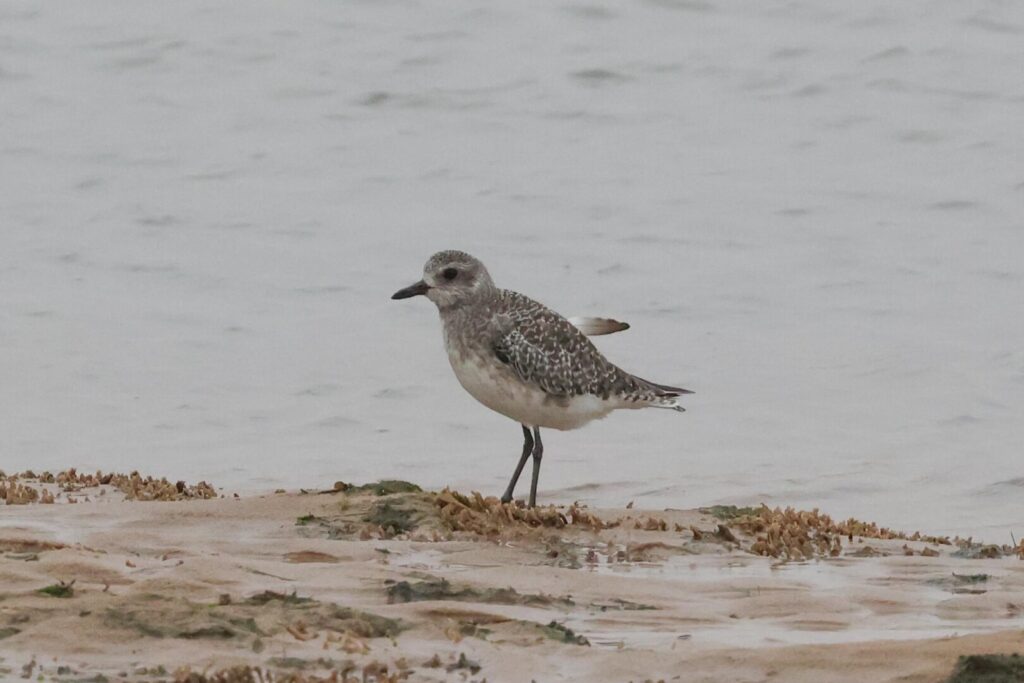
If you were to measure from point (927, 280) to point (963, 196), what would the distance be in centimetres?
230

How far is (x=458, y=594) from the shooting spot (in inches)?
270

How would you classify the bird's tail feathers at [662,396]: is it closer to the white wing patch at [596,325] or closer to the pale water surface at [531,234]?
the white wing patch at [596,325]

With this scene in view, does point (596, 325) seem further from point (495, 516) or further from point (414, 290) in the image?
point (495, 516)

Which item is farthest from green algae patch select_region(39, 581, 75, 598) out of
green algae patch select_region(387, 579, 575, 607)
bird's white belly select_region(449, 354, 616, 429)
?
bird's white belly select_region(449, 354, 616, 429)

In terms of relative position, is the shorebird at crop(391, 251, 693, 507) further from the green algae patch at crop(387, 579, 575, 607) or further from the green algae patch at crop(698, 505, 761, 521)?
the green algae patch at crop(387, 579, 575, 607)

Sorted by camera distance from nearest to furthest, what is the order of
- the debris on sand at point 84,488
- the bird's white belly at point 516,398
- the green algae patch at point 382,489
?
the green algae patch at point 382,489 → the debris on sand at point 84,488 → the bird's white belly at point 516,398

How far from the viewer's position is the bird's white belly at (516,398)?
986 centimetres

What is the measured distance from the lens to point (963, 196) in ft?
57.1

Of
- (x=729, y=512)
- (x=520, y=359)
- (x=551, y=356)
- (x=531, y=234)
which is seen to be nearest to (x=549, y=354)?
(x=551, y=356)

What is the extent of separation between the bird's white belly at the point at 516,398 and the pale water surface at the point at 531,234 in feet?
4.72

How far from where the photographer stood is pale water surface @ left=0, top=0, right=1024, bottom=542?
12.6 meters

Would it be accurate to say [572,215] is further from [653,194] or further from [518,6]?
[518,6]

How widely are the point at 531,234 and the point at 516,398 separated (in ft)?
23.6

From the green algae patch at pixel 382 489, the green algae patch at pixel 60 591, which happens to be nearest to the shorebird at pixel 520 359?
the green algae patch at pixel 382 489
